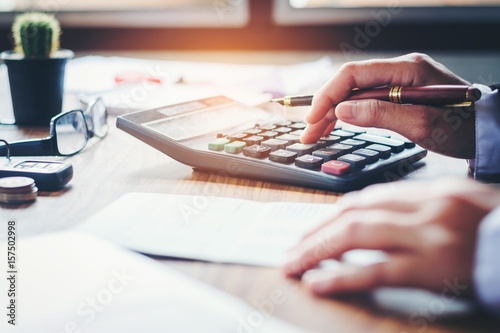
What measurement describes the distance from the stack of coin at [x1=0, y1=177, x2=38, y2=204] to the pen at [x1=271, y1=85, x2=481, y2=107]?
40 centimetres

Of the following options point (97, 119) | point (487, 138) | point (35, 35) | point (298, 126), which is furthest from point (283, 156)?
point (35, 35)

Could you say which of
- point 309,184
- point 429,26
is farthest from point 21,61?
point 429,26

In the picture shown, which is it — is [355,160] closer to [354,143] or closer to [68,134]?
[354,143]

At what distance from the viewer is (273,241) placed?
449 millimetres

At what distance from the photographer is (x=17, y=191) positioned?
0.55 meters

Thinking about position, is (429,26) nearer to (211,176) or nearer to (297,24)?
(297,24)

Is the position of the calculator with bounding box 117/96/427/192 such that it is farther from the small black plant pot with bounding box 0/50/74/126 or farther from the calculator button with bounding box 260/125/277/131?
the small black plant pot with bounding box 0/50/74/126

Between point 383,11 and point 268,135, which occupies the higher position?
point 383,11

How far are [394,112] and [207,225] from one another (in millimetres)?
330

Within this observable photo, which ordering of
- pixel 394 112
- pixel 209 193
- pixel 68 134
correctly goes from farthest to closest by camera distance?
pixel 68 134 < pixel 394 112 < pixel 209 193

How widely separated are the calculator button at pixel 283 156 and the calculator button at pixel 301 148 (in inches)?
0.4

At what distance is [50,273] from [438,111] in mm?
520

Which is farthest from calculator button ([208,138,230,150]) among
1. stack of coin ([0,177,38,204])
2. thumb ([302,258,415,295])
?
thumb ([302,258,415,295])

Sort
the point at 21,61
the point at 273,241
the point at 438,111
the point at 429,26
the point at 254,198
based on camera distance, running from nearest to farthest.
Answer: the point at 273,241 → the point at 254,198 → the point at 438,111 → the point at 21,61 → the point at 429,26
